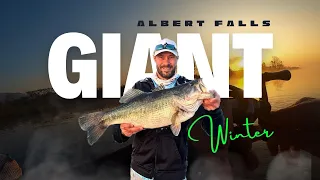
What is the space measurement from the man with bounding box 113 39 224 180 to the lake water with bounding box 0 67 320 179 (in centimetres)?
37

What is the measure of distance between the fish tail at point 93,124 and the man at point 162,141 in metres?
0.13

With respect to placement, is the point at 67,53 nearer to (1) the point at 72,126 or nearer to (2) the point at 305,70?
(1) the point at 72,126

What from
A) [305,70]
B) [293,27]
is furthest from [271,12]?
[305,70]

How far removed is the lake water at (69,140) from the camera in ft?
9.84

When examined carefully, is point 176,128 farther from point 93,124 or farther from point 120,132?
point 93,124

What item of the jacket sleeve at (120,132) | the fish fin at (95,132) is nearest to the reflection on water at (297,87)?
the jacket sleeve at (120,132)

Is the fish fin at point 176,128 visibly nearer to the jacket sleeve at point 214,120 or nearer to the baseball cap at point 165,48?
the jacket sleeve at point 214,120

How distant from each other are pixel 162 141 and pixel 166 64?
53 cm

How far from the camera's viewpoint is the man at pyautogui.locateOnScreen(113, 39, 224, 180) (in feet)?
8.67

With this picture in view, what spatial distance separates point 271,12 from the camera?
2.98 m

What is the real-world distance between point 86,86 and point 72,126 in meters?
0.34

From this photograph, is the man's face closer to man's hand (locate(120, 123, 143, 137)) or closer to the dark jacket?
the dark jacket

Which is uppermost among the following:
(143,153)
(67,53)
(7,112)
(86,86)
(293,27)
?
(293,27)

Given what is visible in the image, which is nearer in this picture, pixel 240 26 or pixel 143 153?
pixel 143 153
